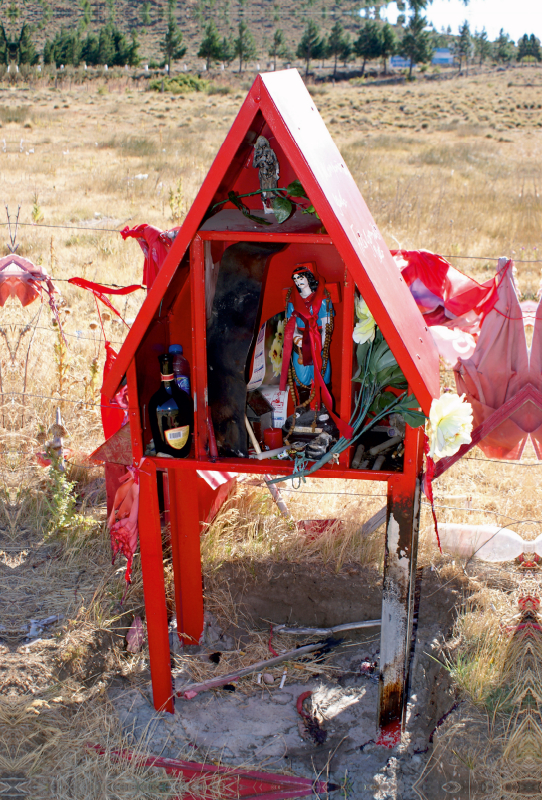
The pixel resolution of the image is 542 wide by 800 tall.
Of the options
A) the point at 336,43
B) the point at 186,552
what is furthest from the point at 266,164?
the point at 336,43

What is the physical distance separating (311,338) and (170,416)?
70cm

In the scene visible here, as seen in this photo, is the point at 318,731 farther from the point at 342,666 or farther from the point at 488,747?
the point at 488,747

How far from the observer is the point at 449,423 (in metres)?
2.42

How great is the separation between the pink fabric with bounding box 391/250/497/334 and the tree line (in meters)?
38.3

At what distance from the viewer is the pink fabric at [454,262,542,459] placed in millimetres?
3764

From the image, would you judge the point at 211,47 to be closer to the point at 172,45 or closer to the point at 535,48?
the point at 172,45

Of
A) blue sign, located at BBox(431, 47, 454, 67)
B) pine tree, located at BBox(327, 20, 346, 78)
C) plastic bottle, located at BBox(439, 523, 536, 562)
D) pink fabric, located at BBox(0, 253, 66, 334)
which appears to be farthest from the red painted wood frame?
blue sign, located at BBox(431, 47, 454, 67)

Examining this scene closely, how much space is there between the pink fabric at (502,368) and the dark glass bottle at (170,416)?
1731 mm

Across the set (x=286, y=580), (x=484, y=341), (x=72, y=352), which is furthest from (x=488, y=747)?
(x=72, y=352)

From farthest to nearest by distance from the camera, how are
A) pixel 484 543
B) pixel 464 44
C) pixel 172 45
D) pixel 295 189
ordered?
1. pixel 464 44
2. pixel 172 45
3. pixel 484 543
4. pixel 295 189

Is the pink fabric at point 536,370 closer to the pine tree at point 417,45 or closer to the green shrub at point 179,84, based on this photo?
the green shrub at point 179,84

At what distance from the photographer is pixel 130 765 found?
10.4ft

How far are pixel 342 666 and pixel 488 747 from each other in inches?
41.8

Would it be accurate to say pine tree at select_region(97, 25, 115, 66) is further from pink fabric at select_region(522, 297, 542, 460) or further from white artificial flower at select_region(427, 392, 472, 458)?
white artificial flower at select_region(427, 392, 472, 458)
